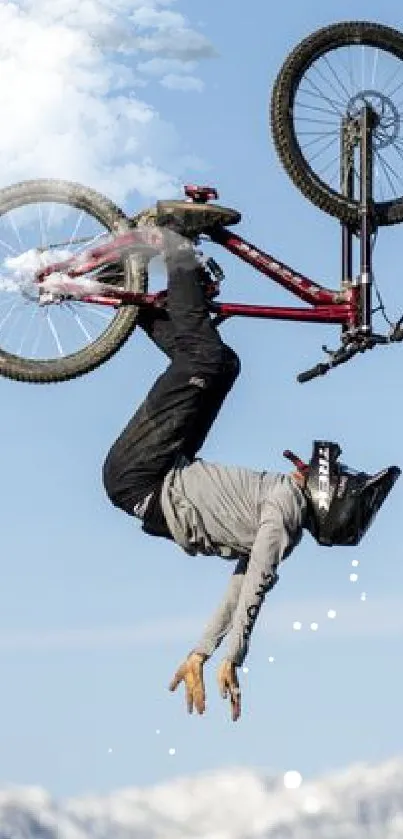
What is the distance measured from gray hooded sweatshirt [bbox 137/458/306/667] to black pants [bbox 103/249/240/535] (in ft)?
0.64

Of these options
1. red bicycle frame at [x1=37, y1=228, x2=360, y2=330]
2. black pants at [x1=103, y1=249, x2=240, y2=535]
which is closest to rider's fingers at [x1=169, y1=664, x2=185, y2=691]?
black pants at [x1=103, y1=249, x2=240, y2=535]

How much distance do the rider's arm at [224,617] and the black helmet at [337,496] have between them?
700mm

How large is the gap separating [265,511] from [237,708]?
1735 mm

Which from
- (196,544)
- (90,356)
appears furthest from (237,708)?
(90,356)

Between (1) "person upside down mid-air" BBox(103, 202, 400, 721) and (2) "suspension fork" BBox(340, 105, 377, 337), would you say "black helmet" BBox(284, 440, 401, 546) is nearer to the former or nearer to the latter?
(1) "person upside down mid-air" BBox(103, 202, 400, 721)

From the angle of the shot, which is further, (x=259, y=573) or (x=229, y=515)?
(x=229, y=515)

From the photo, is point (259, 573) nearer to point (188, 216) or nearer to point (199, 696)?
point (199, 696)

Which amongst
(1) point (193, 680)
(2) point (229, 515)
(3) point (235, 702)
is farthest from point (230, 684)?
(2) point (229, 515)

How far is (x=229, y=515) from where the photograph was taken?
17.3 meters

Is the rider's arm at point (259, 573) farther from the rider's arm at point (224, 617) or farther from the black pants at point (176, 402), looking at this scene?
the black pants at point (176, 402)

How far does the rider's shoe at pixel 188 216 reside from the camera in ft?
59.4

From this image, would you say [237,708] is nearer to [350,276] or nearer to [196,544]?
[196,544]

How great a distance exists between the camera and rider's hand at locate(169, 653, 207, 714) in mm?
16453

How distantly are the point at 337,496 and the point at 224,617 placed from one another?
1.35 metres
